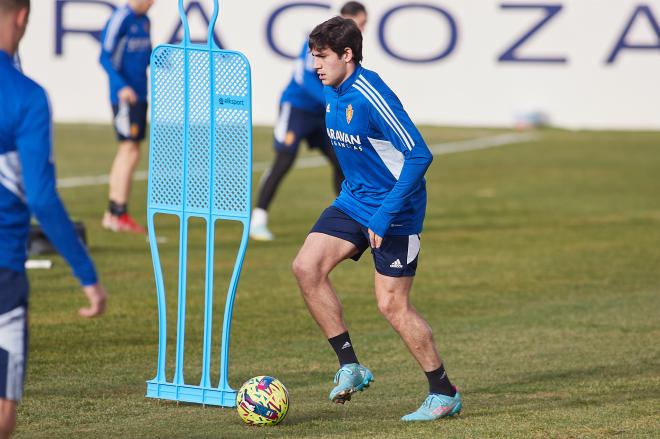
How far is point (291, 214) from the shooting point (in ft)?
50.4

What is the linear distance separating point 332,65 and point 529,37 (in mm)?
19994

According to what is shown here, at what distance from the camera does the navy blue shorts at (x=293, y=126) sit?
13242mm

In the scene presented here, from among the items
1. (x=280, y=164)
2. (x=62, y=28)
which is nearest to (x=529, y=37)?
(x=62, y=28)

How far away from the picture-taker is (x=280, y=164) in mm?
13281

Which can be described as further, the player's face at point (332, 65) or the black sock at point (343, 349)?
the black sock at point (343, 349)

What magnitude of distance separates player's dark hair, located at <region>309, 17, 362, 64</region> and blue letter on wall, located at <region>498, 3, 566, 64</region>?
19.9 metres

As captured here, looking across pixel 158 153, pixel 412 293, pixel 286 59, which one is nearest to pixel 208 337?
pixel 158 153

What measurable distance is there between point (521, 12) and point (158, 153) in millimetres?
20168

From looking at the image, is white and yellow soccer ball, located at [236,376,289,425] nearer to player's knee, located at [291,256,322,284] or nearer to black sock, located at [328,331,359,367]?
black sock, located at [328,331,359,367]

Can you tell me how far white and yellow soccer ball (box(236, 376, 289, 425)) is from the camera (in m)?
6.31

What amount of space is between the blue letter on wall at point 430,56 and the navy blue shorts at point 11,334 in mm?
21712

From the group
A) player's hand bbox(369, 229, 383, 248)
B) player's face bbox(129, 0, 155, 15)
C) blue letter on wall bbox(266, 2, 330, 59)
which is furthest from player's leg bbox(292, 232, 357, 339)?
blue letter on wall bbox(266, 2, 330, 59)

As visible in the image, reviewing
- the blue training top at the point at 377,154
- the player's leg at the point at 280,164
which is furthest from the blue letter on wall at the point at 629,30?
the blue training top at the point at 377,154

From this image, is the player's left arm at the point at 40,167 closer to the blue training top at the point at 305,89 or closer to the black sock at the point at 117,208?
the blue training top at the point at 305,89
